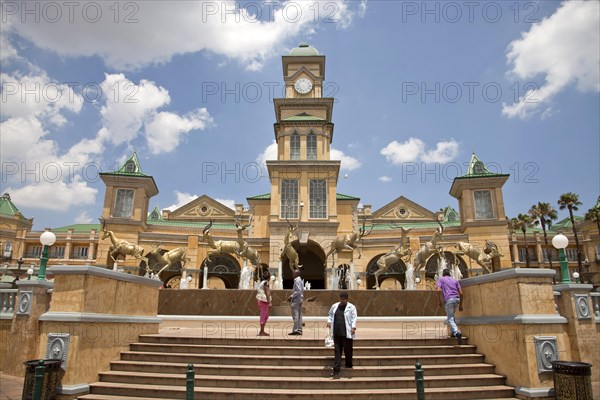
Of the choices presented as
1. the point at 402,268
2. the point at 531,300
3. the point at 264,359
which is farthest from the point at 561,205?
the point at 264,359

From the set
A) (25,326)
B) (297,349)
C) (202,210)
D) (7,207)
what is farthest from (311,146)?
(7,207)

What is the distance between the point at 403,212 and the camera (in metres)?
48.1

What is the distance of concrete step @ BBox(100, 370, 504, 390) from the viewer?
26.8ft

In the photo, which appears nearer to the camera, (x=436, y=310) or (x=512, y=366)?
(x=512, y=366)

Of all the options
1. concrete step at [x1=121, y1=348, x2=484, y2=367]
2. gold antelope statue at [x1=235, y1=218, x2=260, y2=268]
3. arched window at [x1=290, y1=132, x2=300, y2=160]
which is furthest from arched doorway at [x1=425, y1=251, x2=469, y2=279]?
concrete step at [x1=121, y1=348, x2=484, y2=367]

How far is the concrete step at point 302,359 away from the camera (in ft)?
29.3

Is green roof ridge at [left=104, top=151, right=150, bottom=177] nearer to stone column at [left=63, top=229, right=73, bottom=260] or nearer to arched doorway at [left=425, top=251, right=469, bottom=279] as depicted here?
stone column at [left=63, top=229, right=73, bottom=260]

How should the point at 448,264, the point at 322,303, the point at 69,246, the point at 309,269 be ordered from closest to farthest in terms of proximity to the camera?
1. the point at 322,303
2. the point at 448,264
3. the point at 309,269
4. the point at 69,246

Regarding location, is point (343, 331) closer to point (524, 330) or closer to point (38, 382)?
point (524, 330)

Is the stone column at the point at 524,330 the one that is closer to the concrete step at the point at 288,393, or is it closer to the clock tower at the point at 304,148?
the concrete step at the point at 288,393

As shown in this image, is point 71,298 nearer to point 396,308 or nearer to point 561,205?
point 396,308

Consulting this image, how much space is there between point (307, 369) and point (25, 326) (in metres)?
7.22

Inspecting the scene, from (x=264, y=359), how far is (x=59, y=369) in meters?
4.17

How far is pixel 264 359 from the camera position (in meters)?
9.02
